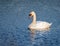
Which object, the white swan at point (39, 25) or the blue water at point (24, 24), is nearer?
the blue water at point (24, 24)

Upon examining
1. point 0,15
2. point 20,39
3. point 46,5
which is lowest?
point 20,39

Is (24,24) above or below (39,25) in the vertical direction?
above

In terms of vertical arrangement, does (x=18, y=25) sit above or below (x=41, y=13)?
below

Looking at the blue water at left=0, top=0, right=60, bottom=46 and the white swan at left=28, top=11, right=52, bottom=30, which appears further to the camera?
the white swan at left=28, top=11, right=52, bottom=30

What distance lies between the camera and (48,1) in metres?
26.2

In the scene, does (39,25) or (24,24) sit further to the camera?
(24,24)

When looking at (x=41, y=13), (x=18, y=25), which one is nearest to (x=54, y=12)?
(x=41, y=13)

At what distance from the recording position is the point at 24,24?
56.5ft

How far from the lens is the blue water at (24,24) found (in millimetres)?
14445

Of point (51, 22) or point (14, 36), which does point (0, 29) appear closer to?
point (14, 36)

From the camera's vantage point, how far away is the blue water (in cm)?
1445

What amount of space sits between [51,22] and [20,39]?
331 centimetres

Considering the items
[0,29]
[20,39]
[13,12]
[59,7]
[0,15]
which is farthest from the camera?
[59,7]

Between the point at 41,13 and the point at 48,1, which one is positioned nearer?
the point at 41,13
